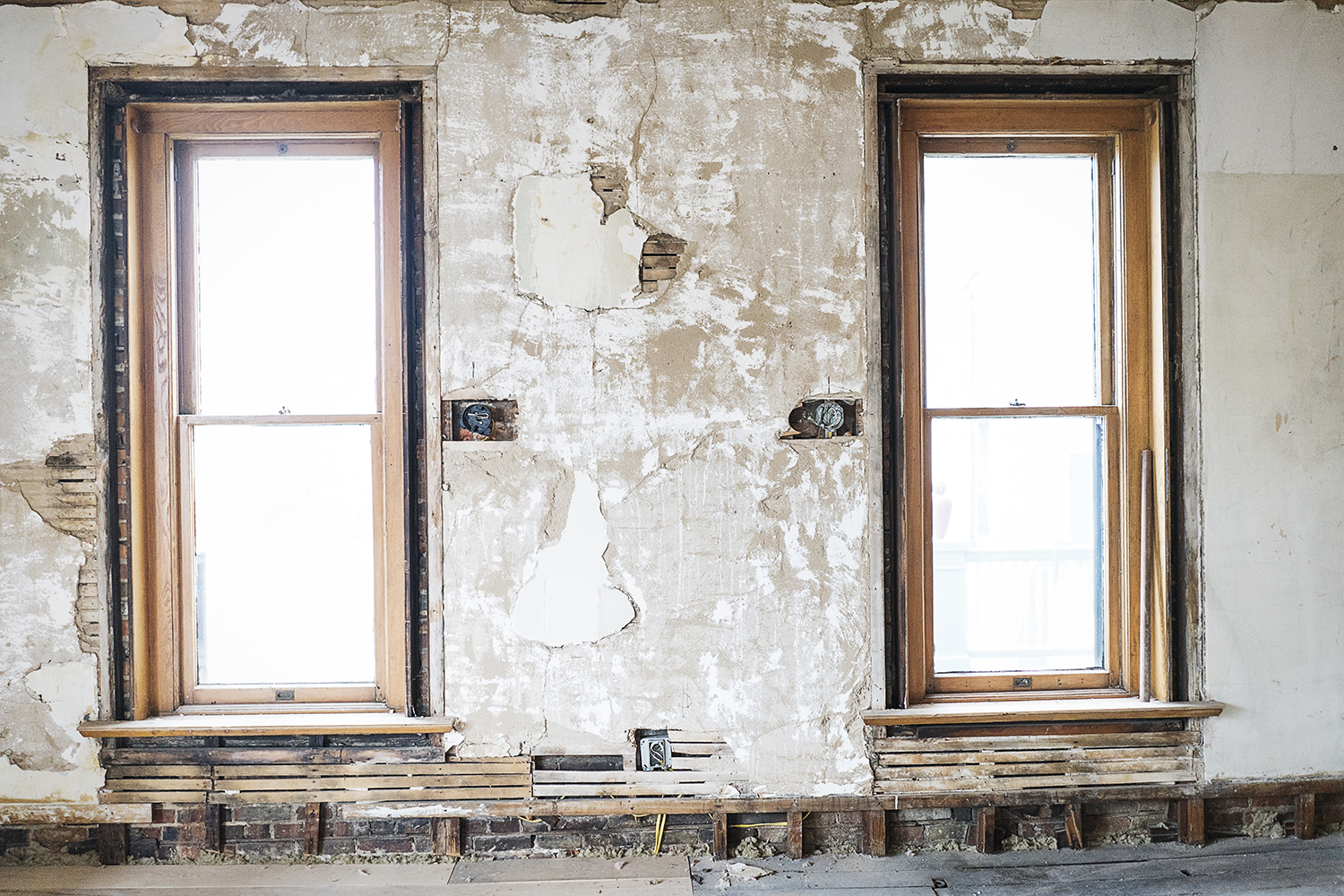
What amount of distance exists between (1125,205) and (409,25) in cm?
240

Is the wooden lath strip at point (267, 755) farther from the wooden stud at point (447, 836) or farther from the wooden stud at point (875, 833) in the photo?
the wooden stud at point (875, 833)

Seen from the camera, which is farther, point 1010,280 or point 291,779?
point 1010,280

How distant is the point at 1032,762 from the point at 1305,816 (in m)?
0.93

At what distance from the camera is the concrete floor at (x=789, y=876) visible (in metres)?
2.28

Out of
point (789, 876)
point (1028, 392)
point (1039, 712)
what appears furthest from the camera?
point (1028, 392)

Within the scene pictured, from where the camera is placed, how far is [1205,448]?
8.13ft

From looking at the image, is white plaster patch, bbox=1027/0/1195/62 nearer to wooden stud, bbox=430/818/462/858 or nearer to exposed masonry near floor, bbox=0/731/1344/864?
exposed masonry near floor, bbox=0/731/1344/864

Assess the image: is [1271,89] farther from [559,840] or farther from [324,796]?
[324,796]

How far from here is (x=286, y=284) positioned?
98.3 inches

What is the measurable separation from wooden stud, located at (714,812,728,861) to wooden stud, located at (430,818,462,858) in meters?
0.82

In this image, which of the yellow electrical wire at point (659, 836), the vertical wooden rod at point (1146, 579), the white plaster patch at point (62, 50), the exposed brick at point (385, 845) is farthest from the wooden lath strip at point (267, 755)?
the vertical wooden rod at point (1146, 579)

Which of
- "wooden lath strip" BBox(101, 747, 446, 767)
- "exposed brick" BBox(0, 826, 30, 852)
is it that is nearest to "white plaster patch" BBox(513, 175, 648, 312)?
"wooden lath strip" BBox(101, 747, 446, 767)

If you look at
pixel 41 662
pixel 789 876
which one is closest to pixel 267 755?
pixel 41 662

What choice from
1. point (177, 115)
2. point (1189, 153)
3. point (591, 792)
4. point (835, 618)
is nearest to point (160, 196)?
point (177, 115)
